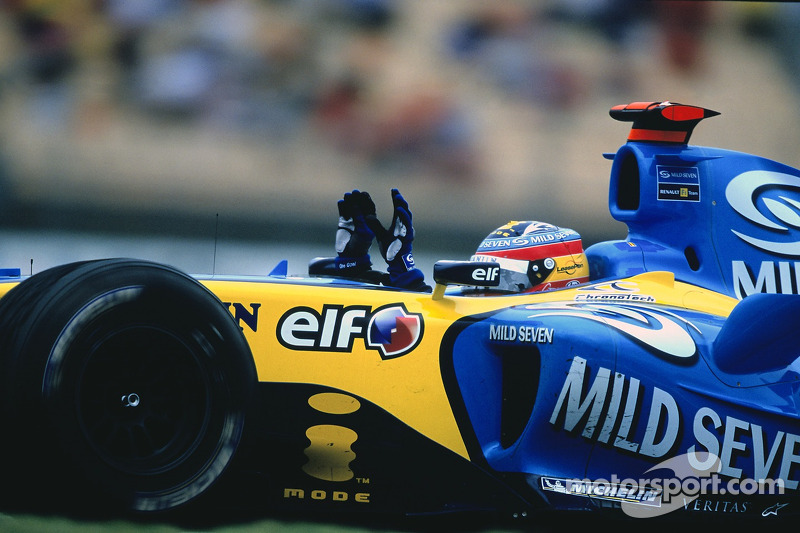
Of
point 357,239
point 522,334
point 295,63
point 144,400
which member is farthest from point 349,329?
point 295,63

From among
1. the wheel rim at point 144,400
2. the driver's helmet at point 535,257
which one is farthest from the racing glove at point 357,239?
the wheel rim at point 144,400

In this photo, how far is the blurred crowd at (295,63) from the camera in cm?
717

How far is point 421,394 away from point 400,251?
0.77 m

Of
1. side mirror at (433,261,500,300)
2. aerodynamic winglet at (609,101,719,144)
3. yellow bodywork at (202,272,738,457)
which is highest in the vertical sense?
aerodynamic winglet at (609,101,719,144)

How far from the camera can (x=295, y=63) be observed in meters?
7.50

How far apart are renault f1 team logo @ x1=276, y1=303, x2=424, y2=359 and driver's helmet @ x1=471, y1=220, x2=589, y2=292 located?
81 cm

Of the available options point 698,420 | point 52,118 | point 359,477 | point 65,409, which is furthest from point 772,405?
point 52,118

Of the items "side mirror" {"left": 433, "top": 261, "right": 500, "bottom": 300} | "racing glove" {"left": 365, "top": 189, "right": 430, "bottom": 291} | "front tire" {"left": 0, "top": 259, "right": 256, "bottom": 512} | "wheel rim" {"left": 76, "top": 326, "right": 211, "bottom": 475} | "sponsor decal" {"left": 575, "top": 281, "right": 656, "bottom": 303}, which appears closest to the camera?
"front tire" {"left": 0, "top": 259, "right": 256, "bottom": 512}

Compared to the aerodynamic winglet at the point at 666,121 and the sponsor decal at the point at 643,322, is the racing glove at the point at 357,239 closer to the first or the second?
the sponsor decal at the point at 643,322

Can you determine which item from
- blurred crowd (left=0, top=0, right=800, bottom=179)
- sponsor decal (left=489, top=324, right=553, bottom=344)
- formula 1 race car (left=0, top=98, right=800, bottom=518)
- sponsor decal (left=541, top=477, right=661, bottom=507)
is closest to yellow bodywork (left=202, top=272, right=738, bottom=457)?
formula 1 race car (left=0, top=98, right=800, bottom=518)

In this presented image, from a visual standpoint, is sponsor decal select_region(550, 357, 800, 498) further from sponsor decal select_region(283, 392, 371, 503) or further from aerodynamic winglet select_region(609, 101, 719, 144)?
aerodynamic winglet select_region(609, 101, 719, 144)

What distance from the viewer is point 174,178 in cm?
723

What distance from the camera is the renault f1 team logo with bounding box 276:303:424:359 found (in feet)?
9.43
